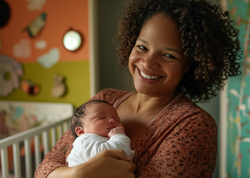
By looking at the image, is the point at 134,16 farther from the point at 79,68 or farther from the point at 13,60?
the point at 13,60

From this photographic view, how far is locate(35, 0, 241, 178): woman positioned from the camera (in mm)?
805

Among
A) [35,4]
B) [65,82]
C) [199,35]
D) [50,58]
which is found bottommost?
[65,82]

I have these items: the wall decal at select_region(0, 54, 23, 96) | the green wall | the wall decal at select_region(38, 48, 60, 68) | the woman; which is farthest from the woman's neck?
the wall decal at select_region(0, 54, 23, 96)

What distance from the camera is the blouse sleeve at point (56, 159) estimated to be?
0.99 m

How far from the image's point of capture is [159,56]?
94 cm

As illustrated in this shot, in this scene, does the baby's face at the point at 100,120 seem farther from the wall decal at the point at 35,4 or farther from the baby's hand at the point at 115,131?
the wall decal at the point at 35,4

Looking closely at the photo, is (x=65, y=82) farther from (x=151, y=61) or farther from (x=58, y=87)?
(x=151, y=61)

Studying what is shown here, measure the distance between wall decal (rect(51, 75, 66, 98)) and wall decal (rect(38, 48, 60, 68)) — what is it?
0.59ft

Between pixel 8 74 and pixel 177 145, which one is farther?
pixel 8 74

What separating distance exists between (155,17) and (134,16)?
0.19 metres

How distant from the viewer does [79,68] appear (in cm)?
221

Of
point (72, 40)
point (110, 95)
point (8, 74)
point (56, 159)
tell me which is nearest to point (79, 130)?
point (56, 159)

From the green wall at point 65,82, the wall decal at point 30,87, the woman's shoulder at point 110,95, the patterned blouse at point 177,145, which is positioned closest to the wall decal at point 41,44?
the green wall at point 65,82

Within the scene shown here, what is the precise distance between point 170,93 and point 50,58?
169 cm
